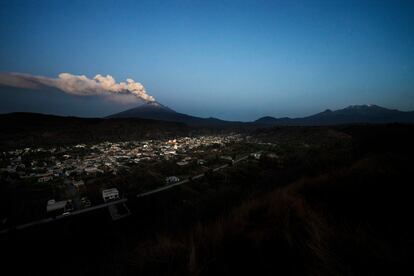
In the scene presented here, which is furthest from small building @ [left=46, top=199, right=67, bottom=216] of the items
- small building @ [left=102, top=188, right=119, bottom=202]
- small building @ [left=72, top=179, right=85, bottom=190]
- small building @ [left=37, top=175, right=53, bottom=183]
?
small building @ [left=37, top=175, right=53, bottom=183]

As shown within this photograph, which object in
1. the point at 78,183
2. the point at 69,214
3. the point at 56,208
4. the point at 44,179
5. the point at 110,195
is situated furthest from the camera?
the point at 44,179

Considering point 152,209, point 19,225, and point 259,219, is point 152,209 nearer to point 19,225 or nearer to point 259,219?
point 19,225

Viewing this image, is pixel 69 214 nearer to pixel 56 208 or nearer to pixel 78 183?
pixel 56 208

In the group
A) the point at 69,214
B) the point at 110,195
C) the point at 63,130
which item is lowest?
the point at 69,214

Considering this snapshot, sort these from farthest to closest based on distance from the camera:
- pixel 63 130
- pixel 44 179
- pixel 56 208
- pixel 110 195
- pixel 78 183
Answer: pixel 63 130, pixel 44 179, pixel 78 183, pixel 110 195, pixel 56 208

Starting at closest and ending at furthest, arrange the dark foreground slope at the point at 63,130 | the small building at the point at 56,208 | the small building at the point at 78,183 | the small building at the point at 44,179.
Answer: the small building at the point at 56,208 → the small building at the point at 78,183 → the small building at the point at 44,179 → the dark foreground slope at the point at 63,130

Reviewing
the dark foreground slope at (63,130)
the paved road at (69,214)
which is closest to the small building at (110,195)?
the paved road at (69,214)

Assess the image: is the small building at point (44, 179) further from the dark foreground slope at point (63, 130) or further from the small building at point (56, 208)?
the dark foreground slope at point (63, 130)

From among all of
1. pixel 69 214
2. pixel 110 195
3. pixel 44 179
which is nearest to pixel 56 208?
pixel 69 214

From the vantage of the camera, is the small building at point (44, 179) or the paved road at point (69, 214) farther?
the small building at point (44, 179)

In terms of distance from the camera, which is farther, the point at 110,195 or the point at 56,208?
the point at 110,195
